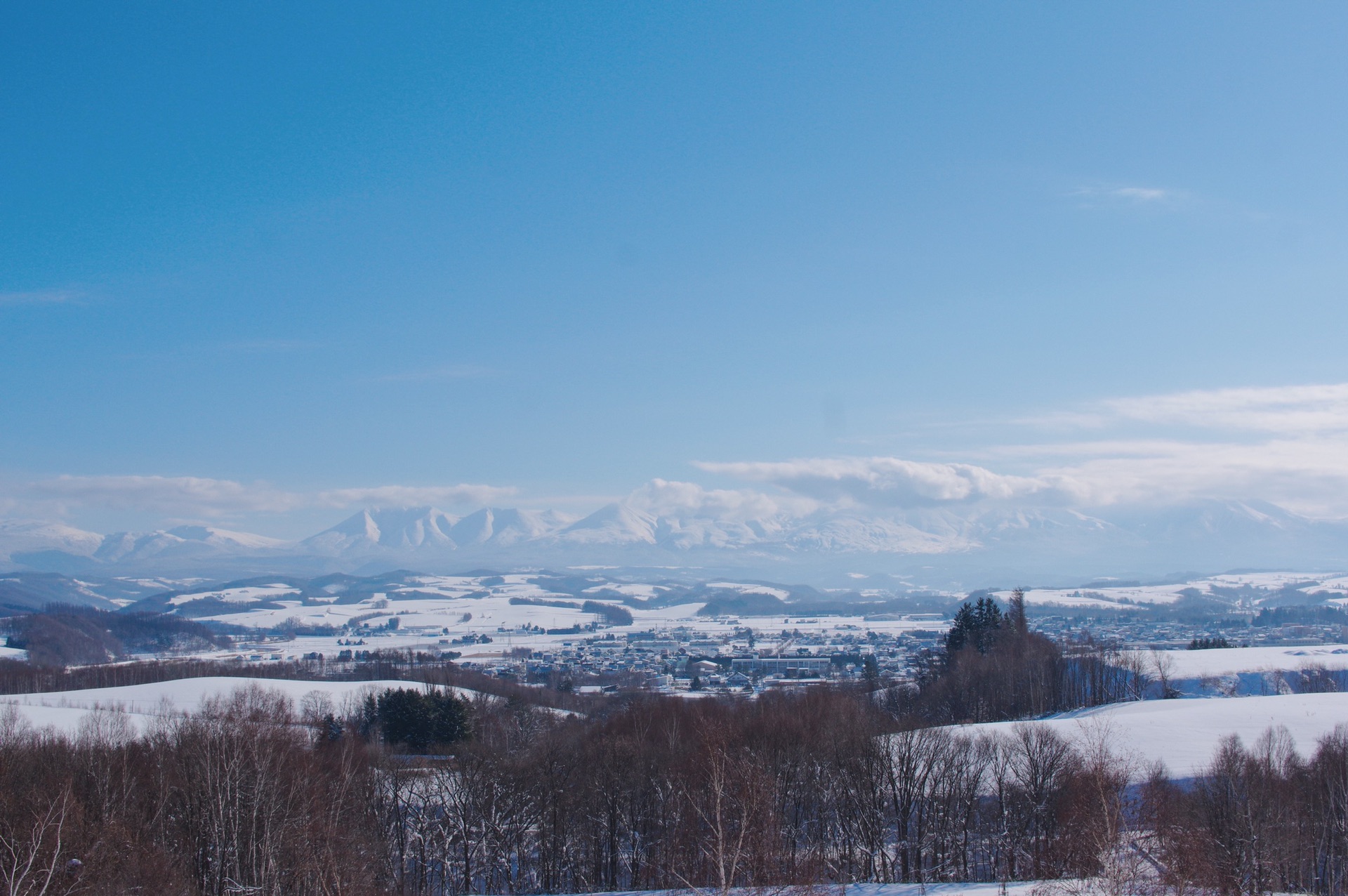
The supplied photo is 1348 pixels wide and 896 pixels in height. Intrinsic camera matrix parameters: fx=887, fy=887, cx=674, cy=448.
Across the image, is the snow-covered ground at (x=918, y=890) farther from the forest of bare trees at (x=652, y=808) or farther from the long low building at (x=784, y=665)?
the long low building at (x=784, y=665)

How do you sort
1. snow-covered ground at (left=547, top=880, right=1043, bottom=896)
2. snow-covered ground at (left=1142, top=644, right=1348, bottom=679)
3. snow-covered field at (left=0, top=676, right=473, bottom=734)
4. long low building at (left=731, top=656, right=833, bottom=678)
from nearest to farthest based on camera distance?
snow-covered ground at (left=547, top=880, right=1043, bottom=896) < snow-covered field at (left=0, top=676, right=473, bottom=734) < snow-covered ground at (left=1142, top=644, right=1348, bottom=679) < long low building at (left=731, top=656, right=833, bottom=678)

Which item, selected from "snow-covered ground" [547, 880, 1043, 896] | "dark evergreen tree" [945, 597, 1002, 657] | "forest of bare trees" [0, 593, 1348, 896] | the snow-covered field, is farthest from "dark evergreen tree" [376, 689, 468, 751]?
"dark evergreen tree" [945, 597, 1002, 657]

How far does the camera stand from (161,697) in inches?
3221

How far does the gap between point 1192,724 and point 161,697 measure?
83.2 meters

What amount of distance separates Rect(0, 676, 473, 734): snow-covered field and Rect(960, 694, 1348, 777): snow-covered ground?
4522cm

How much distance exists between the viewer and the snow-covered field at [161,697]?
62.2 m

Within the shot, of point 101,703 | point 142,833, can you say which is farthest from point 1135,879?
point 101,703

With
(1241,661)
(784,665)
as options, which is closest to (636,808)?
(1241,661)

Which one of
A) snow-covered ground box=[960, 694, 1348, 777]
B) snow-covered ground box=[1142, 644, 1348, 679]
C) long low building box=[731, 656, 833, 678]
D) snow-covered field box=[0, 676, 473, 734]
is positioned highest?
snow-covered ground box=[960, 694, 1348, 777]

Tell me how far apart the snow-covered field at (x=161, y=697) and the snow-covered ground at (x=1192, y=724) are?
45224mm

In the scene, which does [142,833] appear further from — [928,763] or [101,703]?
[101,703]

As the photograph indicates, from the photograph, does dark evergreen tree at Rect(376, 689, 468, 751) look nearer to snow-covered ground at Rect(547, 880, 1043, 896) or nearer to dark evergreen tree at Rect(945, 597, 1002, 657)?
snow-covered ground at Rect(547, 880, 1043, 896)

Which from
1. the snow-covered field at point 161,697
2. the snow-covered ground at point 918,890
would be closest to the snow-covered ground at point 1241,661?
the snow-covered ground at point 918,890

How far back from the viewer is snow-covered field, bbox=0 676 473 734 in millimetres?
62156
